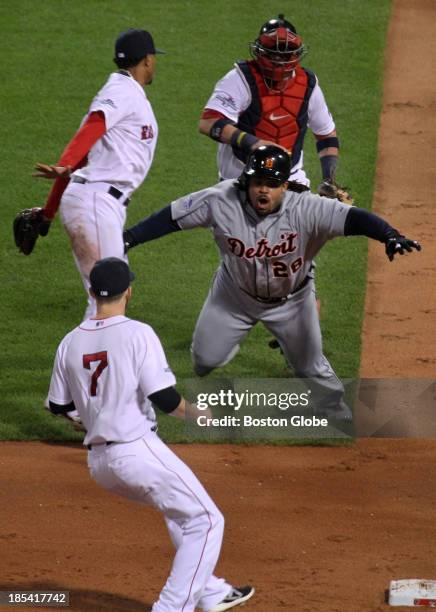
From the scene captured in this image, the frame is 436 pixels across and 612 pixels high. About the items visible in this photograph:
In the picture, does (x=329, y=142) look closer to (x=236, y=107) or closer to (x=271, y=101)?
(x=271, y=101)

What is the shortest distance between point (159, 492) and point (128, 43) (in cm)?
346

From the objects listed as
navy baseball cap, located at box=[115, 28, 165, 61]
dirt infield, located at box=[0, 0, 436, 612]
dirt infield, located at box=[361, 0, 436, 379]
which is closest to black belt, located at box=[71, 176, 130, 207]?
navy baseball cap, located at box=[115, 28, 165, 61]

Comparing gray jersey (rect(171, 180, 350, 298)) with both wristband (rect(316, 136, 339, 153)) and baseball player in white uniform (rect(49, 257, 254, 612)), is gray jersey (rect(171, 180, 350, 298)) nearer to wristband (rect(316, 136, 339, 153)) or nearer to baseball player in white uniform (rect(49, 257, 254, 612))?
wristband (rect(316, 136, 339, 153))

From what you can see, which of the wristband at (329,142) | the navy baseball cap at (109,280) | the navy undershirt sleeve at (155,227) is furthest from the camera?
the wristband at (329,142)

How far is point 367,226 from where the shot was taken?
7.15 m

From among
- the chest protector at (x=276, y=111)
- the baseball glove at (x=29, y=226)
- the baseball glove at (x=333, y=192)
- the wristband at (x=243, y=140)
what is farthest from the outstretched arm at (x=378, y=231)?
the baseball glove at (x=29, y=226)

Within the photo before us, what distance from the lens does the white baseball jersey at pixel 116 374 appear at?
18.5 feet

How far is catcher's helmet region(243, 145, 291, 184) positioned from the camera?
7129 mm

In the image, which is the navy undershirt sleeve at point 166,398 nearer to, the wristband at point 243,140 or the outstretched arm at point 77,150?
the outstretched arm at point 77,150

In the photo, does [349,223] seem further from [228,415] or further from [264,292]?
[228,415]

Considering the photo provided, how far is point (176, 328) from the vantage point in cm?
974

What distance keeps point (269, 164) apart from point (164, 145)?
6268 millimetres

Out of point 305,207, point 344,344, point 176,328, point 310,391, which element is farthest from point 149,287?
point 305,207

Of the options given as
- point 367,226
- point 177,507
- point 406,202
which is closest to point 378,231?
point 367,226
